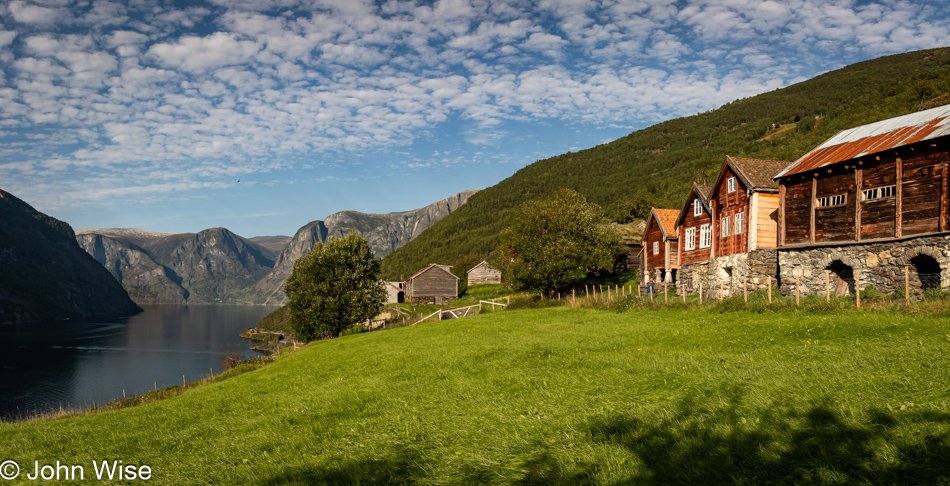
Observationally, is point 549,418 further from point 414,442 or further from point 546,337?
point 546,337

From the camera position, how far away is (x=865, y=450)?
22.0 feet

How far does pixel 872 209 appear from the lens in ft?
86.2

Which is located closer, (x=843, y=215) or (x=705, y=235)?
(x=843, y=215)

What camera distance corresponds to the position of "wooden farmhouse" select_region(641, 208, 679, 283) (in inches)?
1943

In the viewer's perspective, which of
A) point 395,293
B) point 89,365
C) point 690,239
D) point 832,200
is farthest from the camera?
point 395,293

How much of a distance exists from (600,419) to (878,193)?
25689 millimetres

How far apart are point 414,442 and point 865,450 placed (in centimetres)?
720

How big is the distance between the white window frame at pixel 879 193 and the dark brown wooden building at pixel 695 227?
14.8m

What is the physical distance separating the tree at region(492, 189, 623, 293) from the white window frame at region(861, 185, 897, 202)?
85.0 feet

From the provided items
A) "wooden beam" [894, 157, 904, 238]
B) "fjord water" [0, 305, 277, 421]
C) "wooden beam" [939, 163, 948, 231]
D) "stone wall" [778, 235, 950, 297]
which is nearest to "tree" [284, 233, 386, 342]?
"fjord water" [0, 305, 277, 421]

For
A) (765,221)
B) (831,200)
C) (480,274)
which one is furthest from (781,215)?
(480,274)

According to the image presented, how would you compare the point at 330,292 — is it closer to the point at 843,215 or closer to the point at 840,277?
the point at 840,277

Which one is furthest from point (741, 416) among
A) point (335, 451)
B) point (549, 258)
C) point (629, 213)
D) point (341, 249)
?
point (629, 213)

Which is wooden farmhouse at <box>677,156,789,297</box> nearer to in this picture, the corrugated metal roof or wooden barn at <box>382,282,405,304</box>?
the corrugated metal roof
